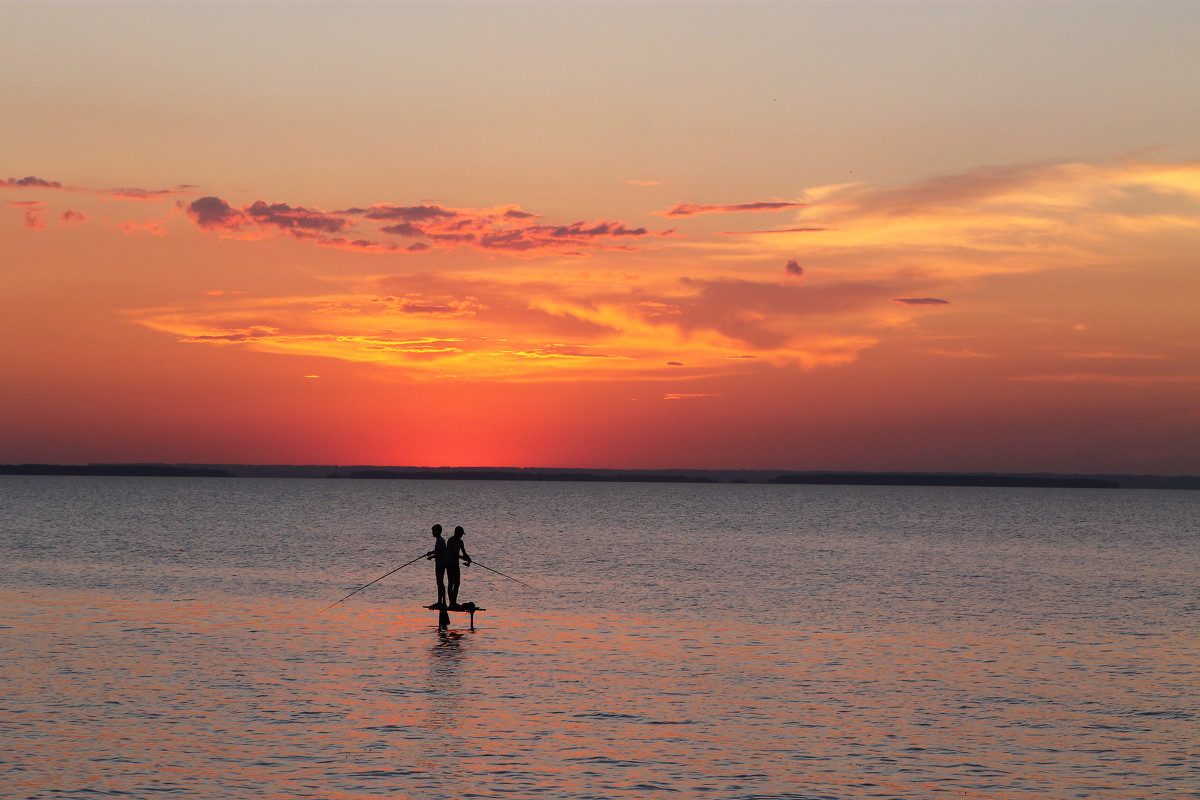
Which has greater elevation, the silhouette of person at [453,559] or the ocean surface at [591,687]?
the silhouette of person at [453,559]

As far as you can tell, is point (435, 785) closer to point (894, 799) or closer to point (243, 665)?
point (894, 799)

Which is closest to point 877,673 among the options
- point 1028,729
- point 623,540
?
point 1028,729

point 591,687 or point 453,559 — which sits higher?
point 453,559

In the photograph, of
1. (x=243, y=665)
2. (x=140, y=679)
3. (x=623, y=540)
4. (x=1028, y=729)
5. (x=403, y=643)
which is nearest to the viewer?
(x=1028, y=729)

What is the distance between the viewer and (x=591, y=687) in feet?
74.4

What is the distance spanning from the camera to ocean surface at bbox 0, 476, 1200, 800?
16.4 m

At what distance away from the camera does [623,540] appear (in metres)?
87.1

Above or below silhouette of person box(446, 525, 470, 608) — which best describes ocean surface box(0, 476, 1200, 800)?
below

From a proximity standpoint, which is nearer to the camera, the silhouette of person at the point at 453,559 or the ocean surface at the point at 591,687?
the ocean surface at the point at 591,687

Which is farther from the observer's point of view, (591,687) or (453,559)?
(453,559)

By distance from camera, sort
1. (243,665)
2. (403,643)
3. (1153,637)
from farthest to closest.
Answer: (1153,637), (403,643), (243,665)

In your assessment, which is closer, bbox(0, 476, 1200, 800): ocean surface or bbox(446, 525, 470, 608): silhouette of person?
bbox(0, 476, 1200, 800): ocean surface

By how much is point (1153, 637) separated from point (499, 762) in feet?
77.1

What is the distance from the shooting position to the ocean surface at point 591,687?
53.7ft
